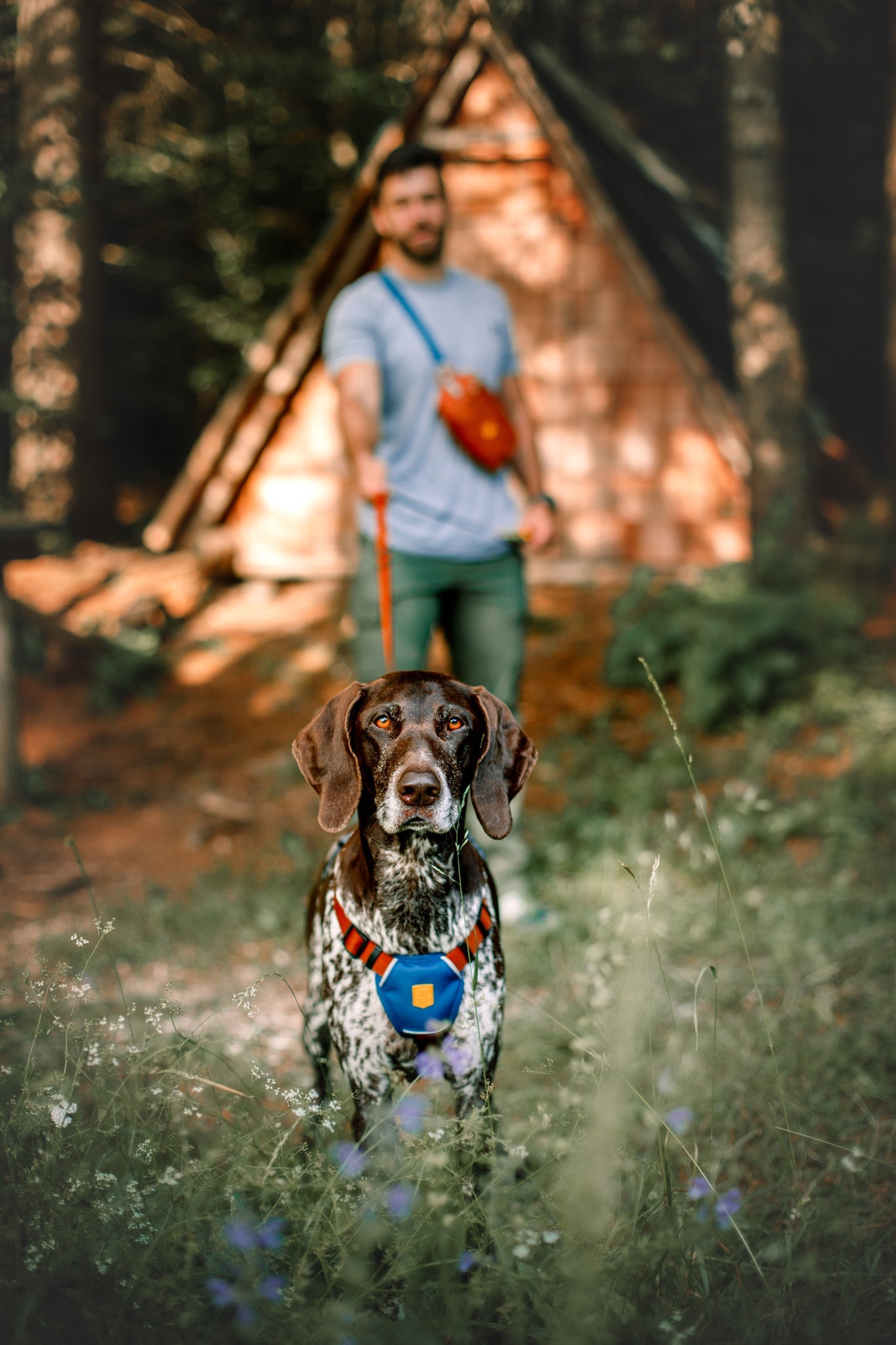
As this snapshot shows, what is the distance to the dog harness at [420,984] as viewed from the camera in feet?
8.28

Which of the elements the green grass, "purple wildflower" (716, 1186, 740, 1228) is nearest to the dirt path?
the green grass

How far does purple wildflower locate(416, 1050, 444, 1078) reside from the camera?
246 cm

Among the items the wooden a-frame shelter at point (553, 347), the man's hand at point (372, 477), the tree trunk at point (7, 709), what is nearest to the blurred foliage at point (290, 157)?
the wooden a-frame shelter at point (553, 347)

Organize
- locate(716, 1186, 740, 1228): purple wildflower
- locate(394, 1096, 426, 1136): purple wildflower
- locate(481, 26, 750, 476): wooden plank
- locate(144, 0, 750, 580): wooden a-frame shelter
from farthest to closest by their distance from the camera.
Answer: locate(144, 0, 750, 580): wooden a-frame shelter → locate(481, 26, 750, 476): wooden plank → locate(394, 1096, 426, 1136): purple wildflower → locate(716, 1186, 740, 1228): purple wildflower

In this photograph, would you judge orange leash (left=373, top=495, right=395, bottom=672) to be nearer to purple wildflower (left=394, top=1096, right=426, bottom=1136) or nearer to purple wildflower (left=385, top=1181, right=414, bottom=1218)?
purple wildflower (left=394, top=1096, right=426, bottom=1136)

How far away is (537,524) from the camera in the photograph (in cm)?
404

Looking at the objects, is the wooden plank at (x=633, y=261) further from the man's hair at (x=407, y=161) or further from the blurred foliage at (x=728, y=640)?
the man's hair at (x=407, y=161)

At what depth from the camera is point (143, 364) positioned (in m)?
14.5

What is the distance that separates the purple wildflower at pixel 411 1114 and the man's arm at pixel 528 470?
7.32 feet

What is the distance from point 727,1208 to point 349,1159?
81cm

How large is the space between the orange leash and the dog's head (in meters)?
0.96

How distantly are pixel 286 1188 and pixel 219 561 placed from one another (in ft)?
27.9

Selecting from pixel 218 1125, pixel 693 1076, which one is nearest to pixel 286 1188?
pixel 218 1125

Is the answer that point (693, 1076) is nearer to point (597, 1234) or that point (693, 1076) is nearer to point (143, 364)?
point (597, 1234)
